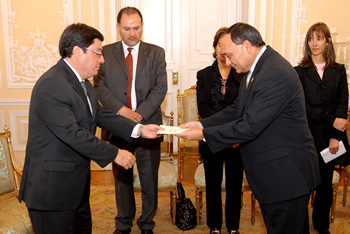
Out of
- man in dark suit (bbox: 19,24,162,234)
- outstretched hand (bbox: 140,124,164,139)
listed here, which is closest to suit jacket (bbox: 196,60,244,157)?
outstretched hand (bbox: 140,124,164,139)

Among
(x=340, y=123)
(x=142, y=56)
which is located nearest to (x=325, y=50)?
(x=340, y=123)

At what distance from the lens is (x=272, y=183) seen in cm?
242

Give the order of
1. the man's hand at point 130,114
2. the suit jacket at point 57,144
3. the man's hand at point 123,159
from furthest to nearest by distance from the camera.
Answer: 1. the man's hand at point 130,114
2. the man's hand at point 123,159
3. the suit jacket at point 57,144

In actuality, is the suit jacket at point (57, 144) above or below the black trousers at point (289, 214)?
above

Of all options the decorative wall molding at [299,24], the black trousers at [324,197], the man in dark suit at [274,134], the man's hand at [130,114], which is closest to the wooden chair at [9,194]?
the man's hand at [130,114]

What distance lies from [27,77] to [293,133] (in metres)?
4.74

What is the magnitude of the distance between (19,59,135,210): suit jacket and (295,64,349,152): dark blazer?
6.98 ft

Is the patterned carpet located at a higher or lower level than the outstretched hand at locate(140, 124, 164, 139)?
lower

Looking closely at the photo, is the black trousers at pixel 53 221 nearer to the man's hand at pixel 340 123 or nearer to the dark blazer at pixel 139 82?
the dark blazer at pixel 139 82

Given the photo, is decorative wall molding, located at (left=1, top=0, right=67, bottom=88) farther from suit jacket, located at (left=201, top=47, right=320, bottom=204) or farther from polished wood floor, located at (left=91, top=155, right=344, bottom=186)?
suit jacket, located at (left=201, top=47, right=320, bottom=204)

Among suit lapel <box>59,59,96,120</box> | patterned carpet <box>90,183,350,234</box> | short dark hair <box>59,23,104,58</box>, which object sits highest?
short dark hair <box>59,23,104,58</box>

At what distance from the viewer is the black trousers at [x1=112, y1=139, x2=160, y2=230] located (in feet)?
12.2

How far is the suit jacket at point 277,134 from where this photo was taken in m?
2.35

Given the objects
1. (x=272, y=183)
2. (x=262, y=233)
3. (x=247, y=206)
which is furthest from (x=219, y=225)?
(x=272, y=183)
